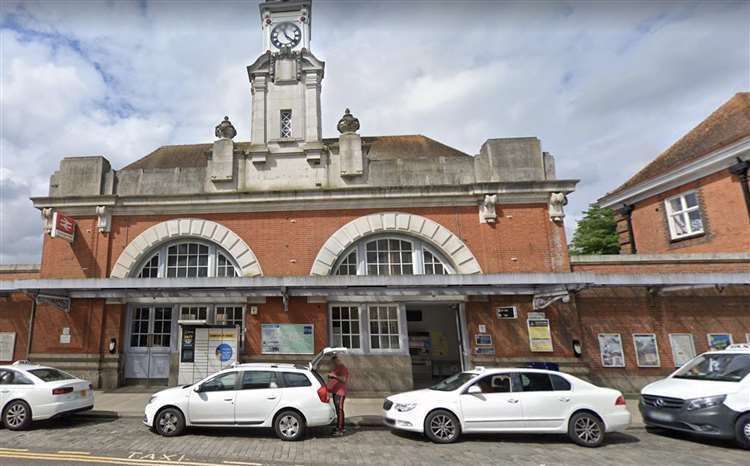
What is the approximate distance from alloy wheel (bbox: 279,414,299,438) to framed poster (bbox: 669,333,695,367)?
11459mm

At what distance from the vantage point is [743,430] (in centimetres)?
723

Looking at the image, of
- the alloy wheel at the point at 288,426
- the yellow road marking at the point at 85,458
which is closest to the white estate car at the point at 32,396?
the yellow road marking at the point at 85,458

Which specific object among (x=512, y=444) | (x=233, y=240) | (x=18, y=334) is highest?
(x=233, y=240)

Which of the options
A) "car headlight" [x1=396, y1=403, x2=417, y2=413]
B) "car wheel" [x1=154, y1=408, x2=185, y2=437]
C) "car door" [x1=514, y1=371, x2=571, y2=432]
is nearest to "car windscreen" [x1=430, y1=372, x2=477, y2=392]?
"car headlight" [x1=396, y1=403, x2=417, y2=413]

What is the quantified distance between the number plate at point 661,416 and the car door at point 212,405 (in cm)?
885

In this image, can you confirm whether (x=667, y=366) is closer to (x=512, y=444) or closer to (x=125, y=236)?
(x=512, y=444)

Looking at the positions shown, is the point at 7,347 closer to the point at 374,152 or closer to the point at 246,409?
the point at 246,409

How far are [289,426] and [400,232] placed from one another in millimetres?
7164

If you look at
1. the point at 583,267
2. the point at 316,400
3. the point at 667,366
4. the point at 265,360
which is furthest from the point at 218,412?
the point at 667,366

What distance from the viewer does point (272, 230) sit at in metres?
13.1

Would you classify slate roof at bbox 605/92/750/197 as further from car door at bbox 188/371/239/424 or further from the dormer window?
car door at bbox 188/371/239/424

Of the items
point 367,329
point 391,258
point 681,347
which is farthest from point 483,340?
point 681,347

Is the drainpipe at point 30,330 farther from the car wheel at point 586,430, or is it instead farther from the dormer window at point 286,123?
the car wheel at point 586,430

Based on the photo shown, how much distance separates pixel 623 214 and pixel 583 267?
9211 mm
